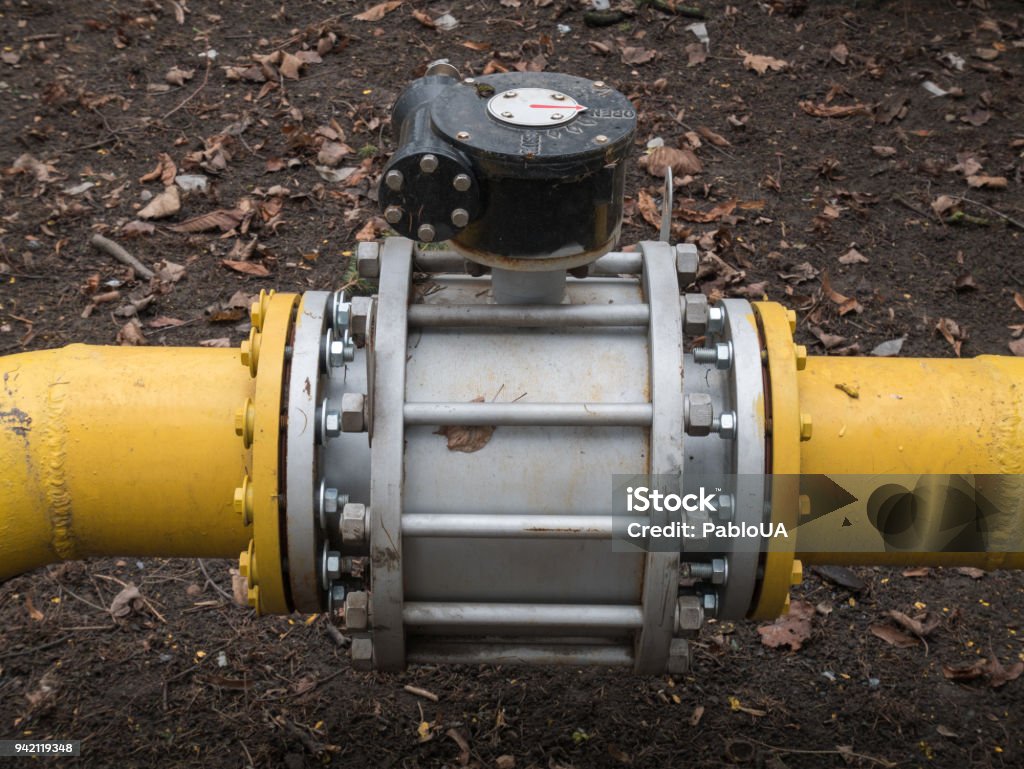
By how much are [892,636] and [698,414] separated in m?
1.66

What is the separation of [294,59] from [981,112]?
330 cm

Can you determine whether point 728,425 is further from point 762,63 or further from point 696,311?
point 762,63

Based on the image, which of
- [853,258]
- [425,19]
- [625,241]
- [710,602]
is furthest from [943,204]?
[710,602]

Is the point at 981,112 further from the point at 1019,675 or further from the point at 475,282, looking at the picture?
the point at 475,282

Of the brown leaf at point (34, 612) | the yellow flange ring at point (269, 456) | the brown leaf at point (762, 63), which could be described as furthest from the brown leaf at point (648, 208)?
the yellow flange ring at point (269, 456)

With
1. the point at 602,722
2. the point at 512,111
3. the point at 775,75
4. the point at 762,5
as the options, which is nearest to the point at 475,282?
the point at 512,111

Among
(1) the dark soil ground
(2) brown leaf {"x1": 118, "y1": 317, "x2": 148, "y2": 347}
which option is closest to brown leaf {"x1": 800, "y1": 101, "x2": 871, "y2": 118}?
(1) the dark soil ground

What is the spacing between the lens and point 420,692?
8.77ft

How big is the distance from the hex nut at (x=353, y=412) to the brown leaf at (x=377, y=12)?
4.30 meters

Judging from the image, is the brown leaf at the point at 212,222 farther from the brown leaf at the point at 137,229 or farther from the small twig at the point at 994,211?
the small twig at the point at 994,211

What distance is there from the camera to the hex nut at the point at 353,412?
153 cm

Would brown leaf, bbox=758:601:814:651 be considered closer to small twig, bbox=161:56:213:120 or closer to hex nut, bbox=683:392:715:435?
hex nut, bbox=683:392:715:435

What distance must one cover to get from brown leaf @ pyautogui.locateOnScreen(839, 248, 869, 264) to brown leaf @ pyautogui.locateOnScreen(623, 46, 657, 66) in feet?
5.31

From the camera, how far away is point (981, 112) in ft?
16.0
